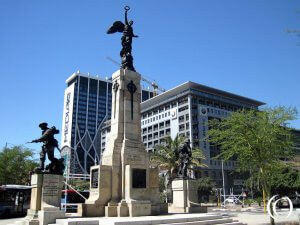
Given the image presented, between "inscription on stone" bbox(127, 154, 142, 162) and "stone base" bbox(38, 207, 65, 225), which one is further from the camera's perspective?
"inscription on stone" bbox(127, 154, 142, 162)

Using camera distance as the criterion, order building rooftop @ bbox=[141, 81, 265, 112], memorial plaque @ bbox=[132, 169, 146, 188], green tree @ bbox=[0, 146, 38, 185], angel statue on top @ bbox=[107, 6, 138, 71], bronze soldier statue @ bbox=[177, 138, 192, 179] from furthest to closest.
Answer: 1. building rooftop @ bbox=[141, 81, 265, 112]
2. green tree @ bbox=[0, 146, 38, 185]
3. bronze soldier statue @ bbox=[177, 138, 192, 179]
4. angel statue on top @ bbox=[107, 6, 138, 71]
5. memorial plaque @ bbox=[132, 169, 146, 188]

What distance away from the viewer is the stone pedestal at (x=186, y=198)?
2030 cm

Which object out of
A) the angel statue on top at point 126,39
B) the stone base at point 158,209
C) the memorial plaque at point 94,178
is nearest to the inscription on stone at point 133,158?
the memorial plaque at point 94,178

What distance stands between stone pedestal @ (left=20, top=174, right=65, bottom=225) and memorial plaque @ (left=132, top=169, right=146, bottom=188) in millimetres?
4063

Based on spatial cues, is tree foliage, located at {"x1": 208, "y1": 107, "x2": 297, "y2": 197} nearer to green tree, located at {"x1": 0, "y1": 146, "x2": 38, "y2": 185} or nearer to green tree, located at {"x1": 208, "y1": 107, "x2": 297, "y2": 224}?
green tree, located at {"x1": 208, "y1": 107, "x2": 297, "y2": 224}

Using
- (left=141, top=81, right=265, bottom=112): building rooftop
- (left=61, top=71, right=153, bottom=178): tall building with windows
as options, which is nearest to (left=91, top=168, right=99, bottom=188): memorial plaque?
(left=141, top=81, right=265, bottom=112): building rooftop

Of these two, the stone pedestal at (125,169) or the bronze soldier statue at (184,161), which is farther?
the bronze soldier statue at (184,161)

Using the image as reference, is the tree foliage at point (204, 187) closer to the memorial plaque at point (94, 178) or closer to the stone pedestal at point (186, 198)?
the stone pedestal at point (186, 198)

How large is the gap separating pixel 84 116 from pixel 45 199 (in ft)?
573

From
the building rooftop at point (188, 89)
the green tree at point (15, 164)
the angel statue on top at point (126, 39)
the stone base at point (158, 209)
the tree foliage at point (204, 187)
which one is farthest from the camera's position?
the building rooftop at point (188, 89)

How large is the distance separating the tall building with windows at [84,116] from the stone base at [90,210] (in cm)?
16638

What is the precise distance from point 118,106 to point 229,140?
719 cm

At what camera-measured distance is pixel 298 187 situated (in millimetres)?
45594

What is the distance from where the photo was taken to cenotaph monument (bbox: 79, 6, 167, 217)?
17.0 metres
